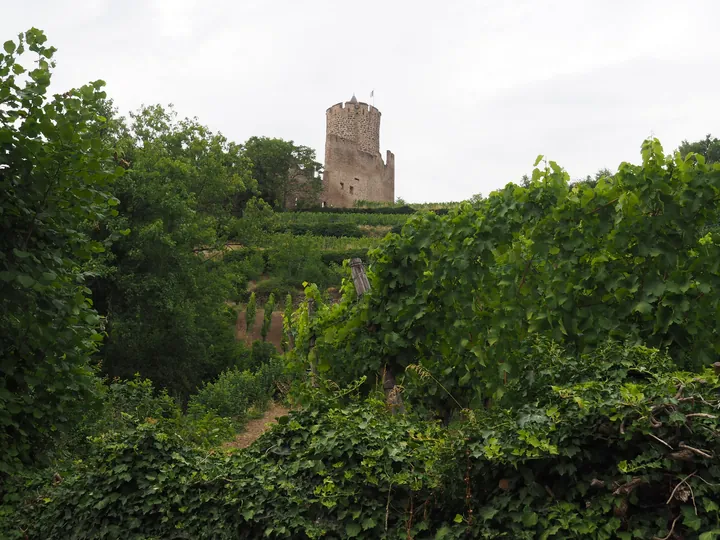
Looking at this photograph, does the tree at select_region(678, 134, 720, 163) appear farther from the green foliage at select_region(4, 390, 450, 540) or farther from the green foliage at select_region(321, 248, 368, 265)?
the green foliage at select_region(4, 390, 450, 540)

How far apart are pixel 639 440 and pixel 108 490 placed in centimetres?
369

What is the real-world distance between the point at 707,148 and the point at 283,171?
32056 millimetres

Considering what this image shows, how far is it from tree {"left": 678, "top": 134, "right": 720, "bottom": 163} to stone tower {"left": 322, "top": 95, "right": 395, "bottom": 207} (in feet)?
75.8

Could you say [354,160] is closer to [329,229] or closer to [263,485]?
[329,229]

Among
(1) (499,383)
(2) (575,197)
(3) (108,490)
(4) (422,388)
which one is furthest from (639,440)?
(3) (108,490)

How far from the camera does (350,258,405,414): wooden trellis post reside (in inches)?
256

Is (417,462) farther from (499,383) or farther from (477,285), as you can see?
(477,285)

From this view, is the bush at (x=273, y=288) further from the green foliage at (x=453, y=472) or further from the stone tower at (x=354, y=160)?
the green foliage at (x=453, y=472)

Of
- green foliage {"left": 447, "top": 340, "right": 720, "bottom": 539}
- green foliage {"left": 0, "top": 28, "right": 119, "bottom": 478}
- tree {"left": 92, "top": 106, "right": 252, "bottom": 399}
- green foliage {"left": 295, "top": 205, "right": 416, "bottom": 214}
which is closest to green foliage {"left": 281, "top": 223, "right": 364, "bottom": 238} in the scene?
green foliage {"left": 295, "top": 205, "right": 416, "bottom": 214}

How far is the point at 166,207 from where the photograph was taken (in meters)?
18.6

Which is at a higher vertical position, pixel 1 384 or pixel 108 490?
pixel 1 384

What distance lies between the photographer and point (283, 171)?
5269 cm

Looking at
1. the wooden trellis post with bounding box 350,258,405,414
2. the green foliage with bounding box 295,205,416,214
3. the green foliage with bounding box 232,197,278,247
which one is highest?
the green foliage with bounding box 295,205,416,214

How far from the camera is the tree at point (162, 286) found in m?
17.6
